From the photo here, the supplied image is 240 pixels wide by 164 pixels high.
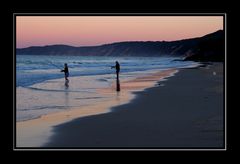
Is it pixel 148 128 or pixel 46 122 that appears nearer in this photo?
pixel 148 128

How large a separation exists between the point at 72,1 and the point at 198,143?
4601mm

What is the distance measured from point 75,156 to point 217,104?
10755 mm

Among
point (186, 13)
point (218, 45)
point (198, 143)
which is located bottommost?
point (198, 143)

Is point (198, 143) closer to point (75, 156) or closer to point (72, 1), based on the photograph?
point (75, 156)

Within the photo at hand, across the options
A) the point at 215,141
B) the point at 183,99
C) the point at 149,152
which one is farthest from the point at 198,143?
the point at 183,99

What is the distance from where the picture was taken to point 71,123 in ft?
34.9

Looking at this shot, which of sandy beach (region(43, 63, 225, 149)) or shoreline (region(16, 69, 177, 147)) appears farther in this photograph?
shoreline (region(16, 69, 177, 147))

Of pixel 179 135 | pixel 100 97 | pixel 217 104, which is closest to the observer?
pixel 179 135

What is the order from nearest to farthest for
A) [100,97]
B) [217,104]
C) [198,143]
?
[198,143], [217,104], [100,97]

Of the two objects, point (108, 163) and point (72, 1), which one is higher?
point (72, 1)

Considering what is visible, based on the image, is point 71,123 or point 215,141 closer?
point 215,141

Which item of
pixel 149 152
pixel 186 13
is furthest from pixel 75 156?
pixel 186 13

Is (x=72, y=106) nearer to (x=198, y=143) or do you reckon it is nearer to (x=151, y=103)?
(x=151, y=103)

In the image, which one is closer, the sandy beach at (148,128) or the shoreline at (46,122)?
the sandy beach at (148,128)
